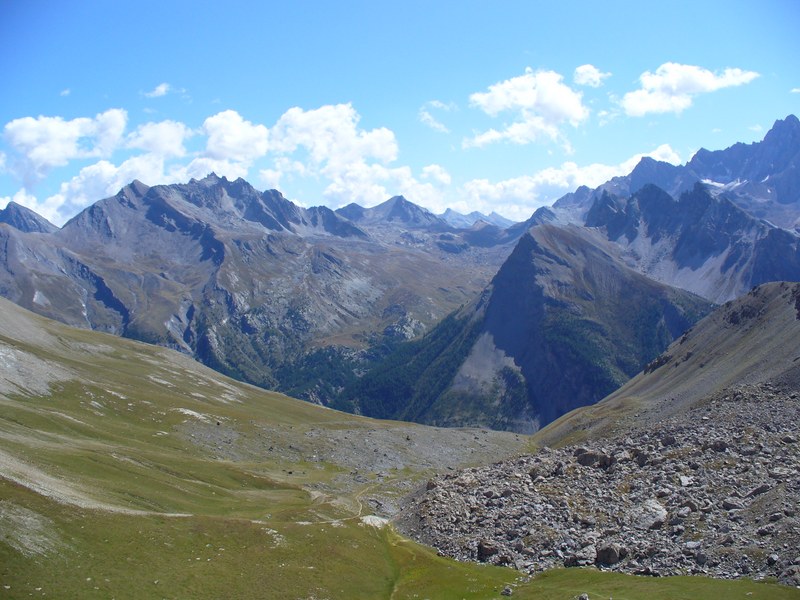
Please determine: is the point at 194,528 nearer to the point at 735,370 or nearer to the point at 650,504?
the point at 650,504

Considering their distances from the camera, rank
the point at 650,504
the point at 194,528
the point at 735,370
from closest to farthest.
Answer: the point at 650,504
the point at 194,528
the point at 735,370

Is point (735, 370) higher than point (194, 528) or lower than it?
higher

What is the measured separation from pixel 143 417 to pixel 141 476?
65272 millimetres

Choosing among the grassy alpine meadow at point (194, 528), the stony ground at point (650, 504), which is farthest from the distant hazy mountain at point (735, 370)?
the grassy alpine meadow at point (194, 528)

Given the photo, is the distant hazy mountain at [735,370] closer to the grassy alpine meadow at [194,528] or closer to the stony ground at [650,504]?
the stony ground at [650,504]

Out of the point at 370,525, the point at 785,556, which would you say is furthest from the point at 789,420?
the point at 370,525

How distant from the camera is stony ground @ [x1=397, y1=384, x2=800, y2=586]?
216 feet

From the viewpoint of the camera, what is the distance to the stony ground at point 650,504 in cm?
6588

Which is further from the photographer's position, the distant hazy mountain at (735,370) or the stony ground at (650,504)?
the distant hazy mountain at (735,370)

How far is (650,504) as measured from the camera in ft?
263

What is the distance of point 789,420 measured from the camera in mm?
100625

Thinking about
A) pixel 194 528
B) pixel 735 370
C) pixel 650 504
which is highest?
Result: pixel 735 370

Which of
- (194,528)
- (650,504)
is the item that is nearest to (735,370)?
(650,504)

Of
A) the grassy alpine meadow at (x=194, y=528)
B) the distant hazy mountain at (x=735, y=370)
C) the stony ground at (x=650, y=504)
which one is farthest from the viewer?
the distant hazy mountain at (x=735, y=370)
